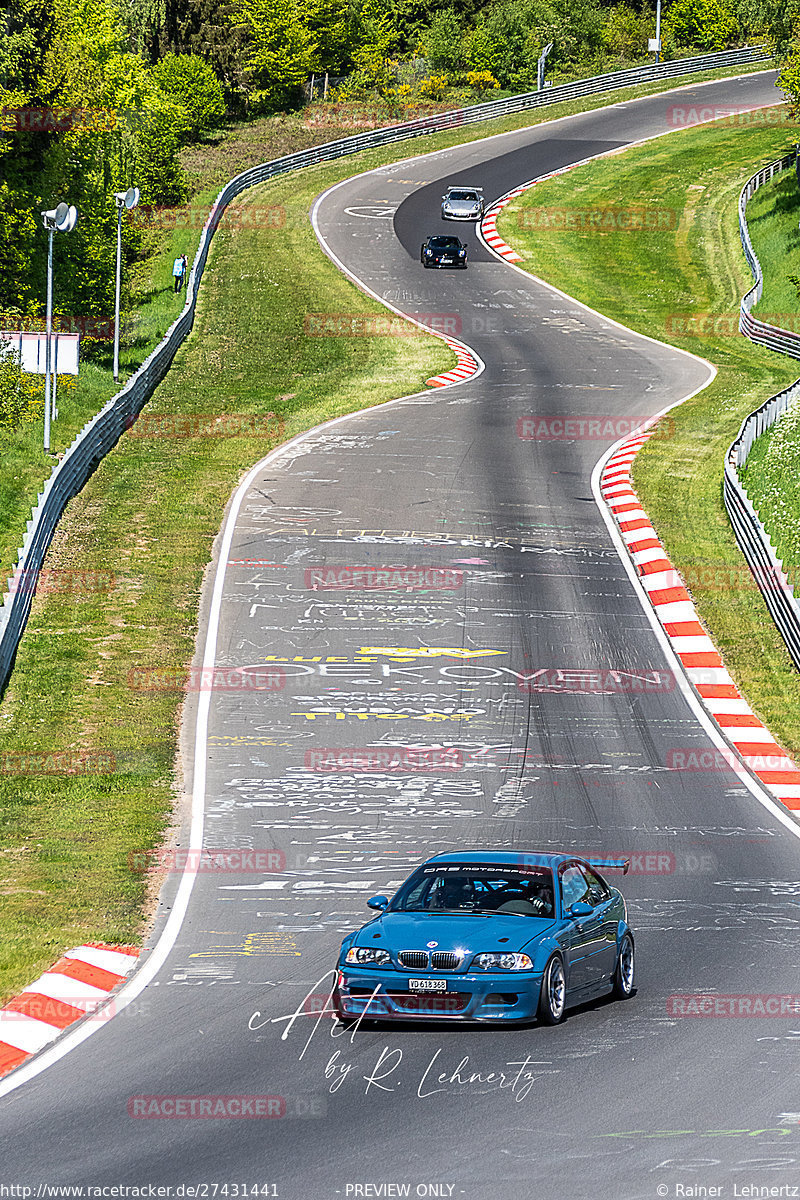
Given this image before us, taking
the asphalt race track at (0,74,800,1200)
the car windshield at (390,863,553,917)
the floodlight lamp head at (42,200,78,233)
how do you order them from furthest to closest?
the floodlight lamp head at (42,200,78,233) → the car windshield at (390,863,553,917) → the asphalt race track at (0,74,800,1200)

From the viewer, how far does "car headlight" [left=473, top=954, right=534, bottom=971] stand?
11.1 metres

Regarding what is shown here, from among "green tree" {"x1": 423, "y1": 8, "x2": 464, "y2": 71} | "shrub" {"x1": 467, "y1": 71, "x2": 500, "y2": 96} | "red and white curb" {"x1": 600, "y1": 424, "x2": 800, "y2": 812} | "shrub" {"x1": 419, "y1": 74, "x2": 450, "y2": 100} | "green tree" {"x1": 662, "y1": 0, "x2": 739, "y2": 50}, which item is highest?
"green tree" {"x1": 662, "y1": 0, "x2": 739, "y2": 50}

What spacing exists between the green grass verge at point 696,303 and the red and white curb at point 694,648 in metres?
0.29

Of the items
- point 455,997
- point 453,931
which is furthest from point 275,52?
point 455,997

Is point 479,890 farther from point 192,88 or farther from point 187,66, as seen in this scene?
point 187,66

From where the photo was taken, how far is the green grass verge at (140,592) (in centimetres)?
1617

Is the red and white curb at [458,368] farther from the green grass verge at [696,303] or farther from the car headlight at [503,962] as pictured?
the car headlight at [503,962]

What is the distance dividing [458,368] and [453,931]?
1468 inches

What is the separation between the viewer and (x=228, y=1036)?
11.1 meters

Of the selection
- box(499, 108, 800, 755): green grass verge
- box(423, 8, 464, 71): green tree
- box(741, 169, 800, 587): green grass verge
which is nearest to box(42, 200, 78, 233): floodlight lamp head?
box(499, 108, 800, 755): green grass verge

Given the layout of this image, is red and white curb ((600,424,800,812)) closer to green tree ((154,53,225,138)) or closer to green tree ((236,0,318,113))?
green tree ((154,53,225,138))

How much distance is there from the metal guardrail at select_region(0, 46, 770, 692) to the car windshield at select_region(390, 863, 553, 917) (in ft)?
38.6

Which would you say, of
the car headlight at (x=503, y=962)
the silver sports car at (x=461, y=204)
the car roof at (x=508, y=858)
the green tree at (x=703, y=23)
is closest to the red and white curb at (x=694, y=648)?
the car roof at (x=508, y=858)

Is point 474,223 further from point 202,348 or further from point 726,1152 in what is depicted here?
point 726,1152
